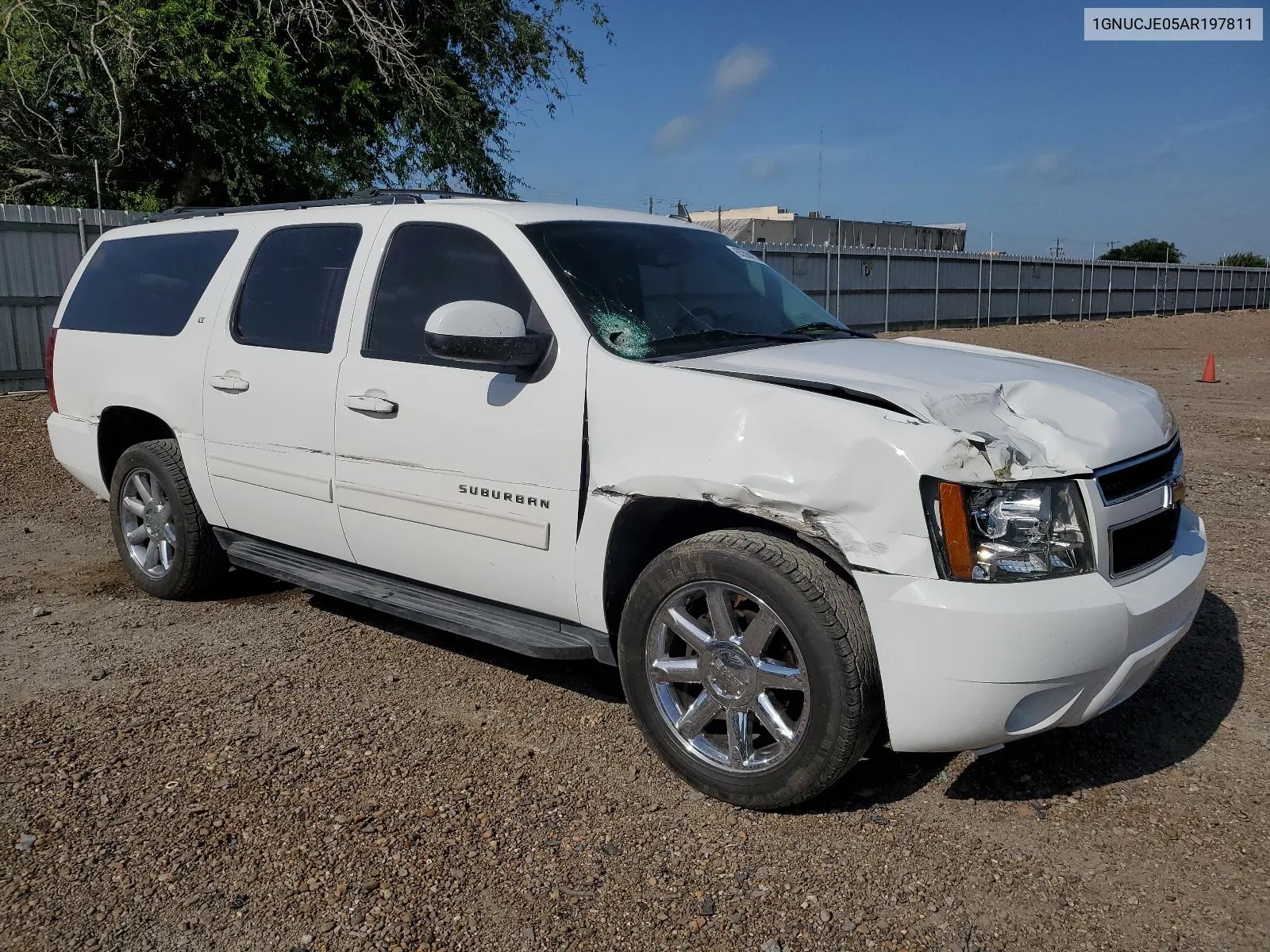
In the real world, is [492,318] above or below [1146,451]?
above

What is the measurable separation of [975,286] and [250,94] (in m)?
22.7

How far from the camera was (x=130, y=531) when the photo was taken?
5.50 m

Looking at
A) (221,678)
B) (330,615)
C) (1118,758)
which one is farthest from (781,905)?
(330,615)

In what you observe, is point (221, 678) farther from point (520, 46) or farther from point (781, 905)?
point (520, 46)

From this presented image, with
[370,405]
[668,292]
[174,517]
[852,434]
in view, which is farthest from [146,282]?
[852,434]

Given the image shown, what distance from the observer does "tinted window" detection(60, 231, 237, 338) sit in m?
5.03

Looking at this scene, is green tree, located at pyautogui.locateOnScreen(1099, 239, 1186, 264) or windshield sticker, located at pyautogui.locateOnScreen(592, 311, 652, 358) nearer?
windshield sticker, located at pyautogui.locateOnScreen(592, 311, 652, 358)

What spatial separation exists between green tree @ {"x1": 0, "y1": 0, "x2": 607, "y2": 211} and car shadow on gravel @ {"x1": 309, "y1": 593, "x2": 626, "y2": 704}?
13.3 metres

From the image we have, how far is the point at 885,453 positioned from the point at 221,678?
299 centimetres

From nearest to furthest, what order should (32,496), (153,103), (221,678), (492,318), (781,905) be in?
1. (781,905)
2. (492,318)
3. (221,678)
4. (32,496)
5. (153,103)

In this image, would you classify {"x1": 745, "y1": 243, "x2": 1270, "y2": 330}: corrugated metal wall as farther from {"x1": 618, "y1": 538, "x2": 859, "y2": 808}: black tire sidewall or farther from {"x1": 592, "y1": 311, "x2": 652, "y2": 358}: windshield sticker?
{"x1": 618, "y1": 538, "x2": 859, "y2": 808}: black tire sidewall

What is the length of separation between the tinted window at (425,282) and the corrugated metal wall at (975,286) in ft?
45.9

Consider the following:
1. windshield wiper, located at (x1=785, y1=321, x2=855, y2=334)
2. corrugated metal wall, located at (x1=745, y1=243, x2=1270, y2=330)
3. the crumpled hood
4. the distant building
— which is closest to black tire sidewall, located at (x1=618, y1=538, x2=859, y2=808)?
the crumpled hood

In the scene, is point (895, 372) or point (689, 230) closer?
point (895, 372)
